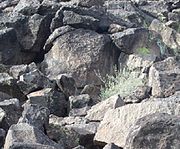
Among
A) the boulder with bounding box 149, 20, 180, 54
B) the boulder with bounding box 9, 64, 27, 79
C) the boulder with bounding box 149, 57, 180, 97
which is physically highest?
the boulder with bounding box 149, 57, 180, 97

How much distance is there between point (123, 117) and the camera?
591cm

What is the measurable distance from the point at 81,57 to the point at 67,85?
122cm

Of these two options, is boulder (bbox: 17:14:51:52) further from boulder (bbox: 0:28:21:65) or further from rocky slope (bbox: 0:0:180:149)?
boulder (bbox: 0:28:21:65)

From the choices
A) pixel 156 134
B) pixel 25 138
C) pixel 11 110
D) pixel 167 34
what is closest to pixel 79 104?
pixel 11 110

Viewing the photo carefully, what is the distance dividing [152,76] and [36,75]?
182 cm

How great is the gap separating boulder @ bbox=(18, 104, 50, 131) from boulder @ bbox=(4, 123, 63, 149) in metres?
0.57

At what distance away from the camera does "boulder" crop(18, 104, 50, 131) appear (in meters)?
5.69

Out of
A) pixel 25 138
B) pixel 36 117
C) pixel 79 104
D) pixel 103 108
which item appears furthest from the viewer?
pixel 79 104

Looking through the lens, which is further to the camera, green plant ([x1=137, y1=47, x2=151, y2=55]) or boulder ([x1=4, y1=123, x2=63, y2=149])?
green plant ([x1=137, y1=47, x2=151, y2=55])

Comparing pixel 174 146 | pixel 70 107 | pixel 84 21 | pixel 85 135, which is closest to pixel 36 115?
pixel 85 135

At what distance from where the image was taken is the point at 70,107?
7379 mm

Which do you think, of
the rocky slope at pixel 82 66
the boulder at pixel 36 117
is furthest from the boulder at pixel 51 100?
the boulder at pixel 36 117

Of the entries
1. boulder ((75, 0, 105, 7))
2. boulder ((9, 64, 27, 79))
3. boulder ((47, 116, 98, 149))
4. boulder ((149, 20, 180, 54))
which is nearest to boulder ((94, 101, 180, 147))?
boulder ((47, 116, 98, 149))

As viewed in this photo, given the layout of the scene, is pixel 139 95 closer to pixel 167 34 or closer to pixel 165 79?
pixel 165 79
